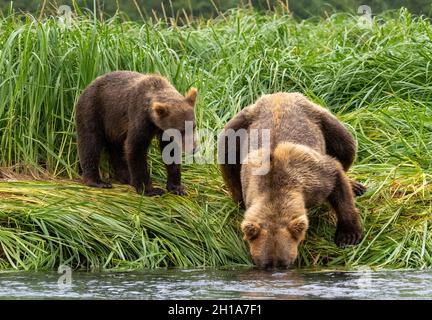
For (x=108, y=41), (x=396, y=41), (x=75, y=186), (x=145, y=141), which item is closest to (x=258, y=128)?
(x=145, y=141)

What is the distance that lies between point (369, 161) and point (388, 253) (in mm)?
1690

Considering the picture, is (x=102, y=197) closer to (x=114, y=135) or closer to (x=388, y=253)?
(x=114, y=135)

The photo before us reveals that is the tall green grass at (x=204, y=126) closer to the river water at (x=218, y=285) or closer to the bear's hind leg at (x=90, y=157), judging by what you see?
the bear's hind leg at (x=90, y=157)

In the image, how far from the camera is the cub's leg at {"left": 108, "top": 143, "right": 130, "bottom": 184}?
993 centimetres

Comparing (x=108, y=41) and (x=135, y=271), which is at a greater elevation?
(x=108, y=41)

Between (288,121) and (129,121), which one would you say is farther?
(129,121)

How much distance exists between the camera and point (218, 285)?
7.58 meters

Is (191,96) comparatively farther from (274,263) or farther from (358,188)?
(274,263)

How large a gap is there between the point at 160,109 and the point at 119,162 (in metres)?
1.07

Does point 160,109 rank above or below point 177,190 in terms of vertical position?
above

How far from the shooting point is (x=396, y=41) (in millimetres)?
12242

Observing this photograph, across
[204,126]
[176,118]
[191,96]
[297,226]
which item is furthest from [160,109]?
[297,226]

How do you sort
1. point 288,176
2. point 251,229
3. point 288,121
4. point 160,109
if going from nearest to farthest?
point 251,229, point 288,176, point 288,121, point 160,109
